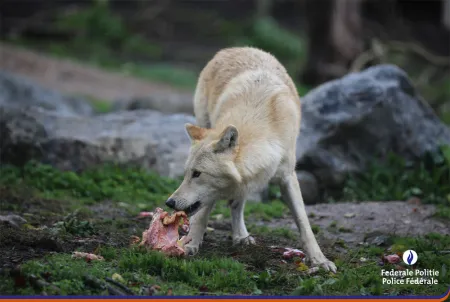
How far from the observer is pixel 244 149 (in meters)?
6.34

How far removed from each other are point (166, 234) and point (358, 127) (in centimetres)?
442

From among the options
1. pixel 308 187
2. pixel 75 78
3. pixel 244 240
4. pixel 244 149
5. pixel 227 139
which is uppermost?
pixel 227 139

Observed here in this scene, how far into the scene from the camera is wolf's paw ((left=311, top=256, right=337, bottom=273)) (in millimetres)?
6371

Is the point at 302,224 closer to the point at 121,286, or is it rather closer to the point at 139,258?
the point at 139,258

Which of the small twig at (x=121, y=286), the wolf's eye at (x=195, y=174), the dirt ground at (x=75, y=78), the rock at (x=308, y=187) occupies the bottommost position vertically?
the dirt ground at (x=75, y=78)

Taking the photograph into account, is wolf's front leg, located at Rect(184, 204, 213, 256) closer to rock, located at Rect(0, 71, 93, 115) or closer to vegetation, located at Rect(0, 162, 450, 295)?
vegetation, located at Rect(0, 162, 450, 295)

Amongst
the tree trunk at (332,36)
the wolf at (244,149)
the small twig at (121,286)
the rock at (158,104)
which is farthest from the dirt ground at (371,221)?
the tree trunk at (332,36)

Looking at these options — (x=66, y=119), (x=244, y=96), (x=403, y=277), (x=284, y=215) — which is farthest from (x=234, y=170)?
(x=66, y=119)

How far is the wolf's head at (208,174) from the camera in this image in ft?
20.3

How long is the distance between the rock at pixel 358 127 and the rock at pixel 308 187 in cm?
13

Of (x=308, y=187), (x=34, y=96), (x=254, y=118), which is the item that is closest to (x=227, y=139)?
(x=254, y=118)

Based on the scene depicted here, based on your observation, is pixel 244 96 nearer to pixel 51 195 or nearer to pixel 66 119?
pixel 51 195

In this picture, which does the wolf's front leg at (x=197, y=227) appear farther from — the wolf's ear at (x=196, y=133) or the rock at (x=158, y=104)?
the rock at (x=158, y=104)

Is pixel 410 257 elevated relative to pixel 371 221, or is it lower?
elevated
